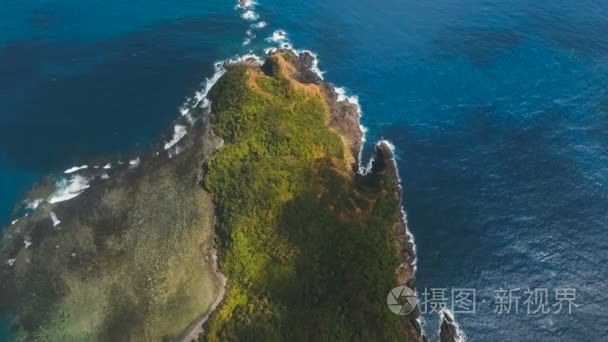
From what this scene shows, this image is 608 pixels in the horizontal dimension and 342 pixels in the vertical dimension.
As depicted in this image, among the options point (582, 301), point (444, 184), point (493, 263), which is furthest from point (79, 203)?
point (582, 301)

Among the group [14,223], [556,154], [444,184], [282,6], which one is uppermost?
[282,6]

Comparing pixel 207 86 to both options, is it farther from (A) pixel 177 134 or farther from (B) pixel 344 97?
(B) pixel 344 97

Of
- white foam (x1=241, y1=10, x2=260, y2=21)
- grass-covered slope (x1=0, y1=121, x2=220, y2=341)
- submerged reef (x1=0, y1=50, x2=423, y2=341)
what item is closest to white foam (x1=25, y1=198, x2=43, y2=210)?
grass-covered slope (x1=0, y1=121, x2=220, y2=341)

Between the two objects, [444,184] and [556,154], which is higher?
[556,154]

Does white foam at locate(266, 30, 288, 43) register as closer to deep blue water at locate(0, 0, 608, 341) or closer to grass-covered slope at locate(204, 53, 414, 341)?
deep blue water at locate(0, 0, 608, 341)

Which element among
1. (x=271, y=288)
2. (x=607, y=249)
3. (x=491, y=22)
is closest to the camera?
(x=271, y=288)

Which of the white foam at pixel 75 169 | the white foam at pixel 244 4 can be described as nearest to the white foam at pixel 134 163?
the white foam at pixel 75 169

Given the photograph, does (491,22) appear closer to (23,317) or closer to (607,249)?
(607,249)
